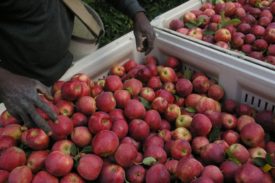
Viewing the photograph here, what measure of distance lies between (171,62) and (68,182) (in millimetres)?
955

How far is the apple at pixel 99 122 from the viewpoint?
1.54m

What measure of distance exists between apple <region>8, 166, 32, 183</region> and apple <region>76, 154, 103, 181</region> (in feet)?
0.61

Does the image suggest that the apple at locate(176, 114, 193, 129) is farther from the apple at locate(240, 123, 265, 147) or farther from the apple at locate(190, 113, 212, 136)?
the apple at locate(240, 123, 265, 147)

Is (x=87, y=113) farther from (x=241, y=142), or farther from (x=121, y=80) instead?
(x=241, y=142)

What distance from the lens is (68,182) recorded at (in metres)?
1.39

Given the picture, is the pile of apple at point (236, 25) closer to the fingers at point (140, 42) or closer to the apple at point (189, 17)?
the apple at point (189, 17)

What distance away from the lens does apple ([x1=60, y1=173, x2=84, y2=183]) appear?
1392mm

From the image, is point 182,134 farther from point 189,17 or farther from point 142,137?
point 189,17

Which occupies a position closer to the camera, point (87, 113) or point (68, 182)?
point (68, 182)

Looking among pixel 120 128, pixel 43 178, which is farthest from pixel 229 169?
pixel 43 178

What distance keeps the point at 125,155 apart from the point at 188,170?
0.83 ft

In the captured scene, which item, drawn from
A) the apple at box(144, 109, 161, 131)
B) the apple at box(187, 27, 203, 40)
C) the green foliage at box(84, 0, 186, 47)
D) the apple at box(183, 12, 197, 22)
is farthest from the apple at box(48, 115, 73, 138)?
the green foliage at box(84, 0, 186, 47)

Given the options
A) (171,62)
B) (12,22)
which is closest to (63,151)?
(12,22)

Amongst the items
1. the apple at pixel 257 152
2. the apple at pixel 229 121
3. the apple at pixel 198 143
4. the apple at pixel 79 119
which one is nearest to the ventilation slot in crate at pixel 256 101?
the apple at pixel 229 121
